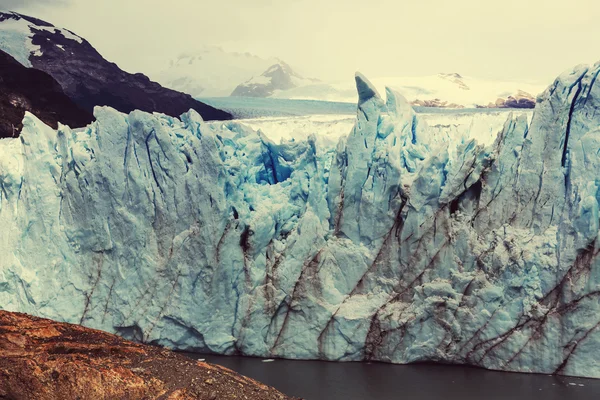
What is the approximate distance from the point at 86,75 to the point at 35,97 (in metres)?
1.74

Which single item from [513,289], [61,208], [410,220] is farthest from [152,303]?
[513,289]

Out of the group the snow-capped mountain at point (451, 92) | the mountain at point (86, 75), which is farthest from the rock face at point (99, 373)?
the snow-capped mountain at point (451, 92)

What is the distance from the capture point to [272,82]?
21375 millimetres

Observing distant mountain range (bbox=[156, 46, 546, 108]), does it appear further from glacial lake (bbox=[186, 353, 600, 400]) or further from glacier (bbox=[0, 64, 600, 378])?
glacial lake (bbox=[186, 353, 600, 400])

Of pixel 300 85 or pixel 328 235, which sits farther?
pixel 300 85

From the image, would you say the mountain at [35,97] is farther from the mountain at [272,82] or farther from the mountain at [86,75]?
the mountain at [272,82]

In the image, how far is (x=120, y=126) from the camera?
12.1m

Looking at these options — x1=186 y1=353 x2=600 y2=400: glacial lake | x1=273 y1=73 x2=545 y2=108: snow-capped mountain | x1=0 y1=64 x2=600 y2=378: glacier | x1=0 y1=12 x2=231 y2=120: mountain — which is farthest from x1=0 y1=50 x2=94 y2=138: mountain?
x1=186 y1=353 x2=600 y2=400: glacial lake

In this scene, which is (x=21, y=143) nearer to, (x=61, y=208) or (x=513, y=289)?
(x=61, y=208)

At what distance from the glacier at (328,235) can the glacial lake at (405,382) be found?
0.24 meters

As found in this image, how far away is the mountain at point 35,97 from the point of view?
18.8 m

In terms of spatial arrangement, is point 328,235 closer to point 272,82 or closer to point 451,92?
point 451,92

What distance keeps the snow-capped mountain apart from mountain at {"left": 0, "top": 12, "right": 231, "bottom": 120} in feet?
9.53

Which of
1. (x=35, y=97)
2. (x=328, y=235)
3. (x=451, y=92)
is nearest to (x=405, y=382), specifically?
(x=328, y=235)
